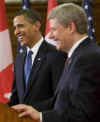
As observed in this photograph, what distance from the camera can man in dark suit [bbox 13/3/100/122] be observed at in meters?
1.72

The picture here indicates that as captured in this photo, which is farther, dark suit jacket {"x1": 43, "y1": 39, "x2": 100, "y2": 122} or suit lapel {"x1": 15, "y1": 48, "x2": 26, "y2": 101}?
suit lapel {"x1": 15, "y1": 48, "x2": 26, "y2": 101}

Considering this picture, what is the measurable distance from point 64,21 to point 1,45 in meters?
2.43

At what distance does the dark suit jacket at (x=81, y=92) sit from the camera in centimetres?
172

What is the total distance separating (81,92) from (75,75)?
0.11m

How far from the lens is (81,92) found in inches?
67.6

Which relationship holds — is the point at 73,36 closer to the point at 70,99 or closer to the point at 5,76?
the point at 70,99

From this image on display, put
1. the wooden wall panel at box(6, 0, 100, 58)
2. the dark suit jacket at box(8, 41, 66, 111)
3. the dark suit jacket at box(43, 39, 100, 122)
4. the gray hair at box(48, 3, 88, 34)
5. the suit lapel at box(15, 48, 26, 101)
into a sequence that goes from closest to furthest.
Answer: the dark suit jacket at box(43, 39, 100, 122)
the gray hair at box(48, 3, 88, 34)
the dark suit jacket at box(8, 41, 66, 111)
the suit lapel at box(15, 48, 26, 101)
the wooden wall panel at box(6, 0, 100, 58)

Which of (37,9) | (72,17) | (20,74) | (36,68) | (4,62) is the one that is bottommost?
(4,62)

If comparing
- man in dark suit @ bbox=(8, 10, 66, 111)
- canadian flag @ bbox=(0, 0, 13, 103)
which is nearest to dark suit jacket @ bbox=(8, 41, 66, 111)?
man in dark suit @ bbox=(8, 10, 66, 111)

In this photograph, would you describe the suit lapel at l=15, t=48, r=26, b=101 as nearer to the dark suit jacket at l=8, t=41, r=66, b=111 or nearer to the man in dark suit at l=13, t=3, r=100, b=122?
the dark suit jacket at l=8, t=41, r=66, b=111

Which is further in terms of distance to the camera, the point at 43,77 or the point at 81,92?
the point at 43,77

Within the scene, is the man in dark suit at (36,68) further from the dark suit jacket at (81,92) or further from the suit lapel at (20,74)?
the dark suit jacket at (81,92)

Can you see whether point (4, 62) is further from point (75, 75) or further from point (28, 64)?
point (75, 75)

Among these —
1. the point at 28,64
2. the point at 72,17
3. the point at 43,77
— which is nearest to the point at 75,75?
the point at 72,17
